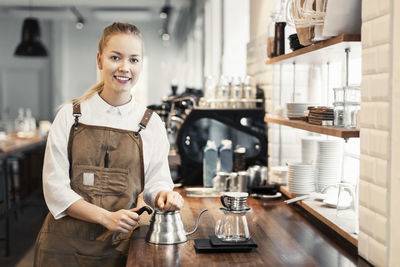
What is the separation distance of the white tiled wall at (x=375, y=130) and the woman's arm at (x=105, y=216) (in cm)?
83

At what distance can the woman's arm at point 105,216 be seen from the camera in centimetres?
190

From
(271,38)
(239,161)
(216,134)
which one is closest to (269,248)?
(239,161)

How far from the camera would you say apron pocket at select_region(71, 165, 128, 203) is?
2.03 meters

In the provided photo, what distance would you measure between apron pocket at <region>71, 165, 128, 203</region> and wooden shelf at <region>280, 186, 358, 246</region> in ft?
2.97

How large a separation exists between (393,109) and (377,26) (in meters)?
0.27

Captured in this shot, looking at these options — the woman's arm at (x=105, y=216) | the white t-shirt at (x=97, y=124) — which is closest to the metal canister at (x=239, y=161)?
the white t-shirt at (x=97, y=124)

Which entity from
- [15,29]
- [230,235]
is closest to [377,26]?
[230,235]

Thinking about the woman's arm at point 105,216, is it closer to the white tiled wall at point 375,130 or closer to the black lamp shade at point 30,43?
the white tiled wall at point 375,130

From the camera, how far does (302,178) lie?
8.89ft

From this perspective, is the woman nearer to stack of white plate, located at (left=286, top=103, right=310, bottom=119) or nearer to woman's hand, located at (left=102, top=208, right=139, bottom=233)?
woman's hand, located at (left=102, top=208, right=139, bottom=233)

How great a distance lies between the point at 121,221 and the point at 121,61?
0.63 m

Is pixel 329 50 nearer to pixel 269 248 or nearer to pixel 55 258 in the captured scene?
pixel 269 248

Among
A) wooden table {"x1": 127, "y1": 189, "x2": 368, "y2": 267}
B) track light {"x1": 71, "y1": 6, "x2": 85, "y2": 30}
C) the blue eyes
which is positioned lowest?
wooden table {"x1": 127, "y1": 189, "x2": 368, "y2": 267}

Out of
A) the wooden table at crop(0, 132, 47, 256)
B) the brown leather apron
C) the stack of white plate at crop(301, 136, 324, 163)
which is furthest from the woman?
the wooden table at crop(0, 132, 47, 256)
